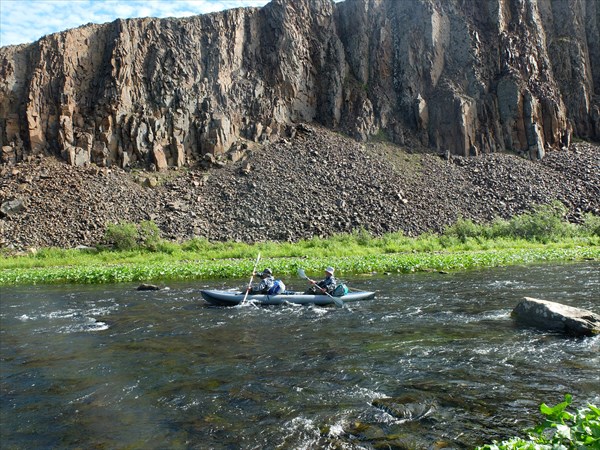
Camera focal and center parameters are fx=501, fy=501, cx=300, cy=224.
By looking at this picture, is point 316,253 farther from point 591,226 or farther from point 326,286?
point 591,226

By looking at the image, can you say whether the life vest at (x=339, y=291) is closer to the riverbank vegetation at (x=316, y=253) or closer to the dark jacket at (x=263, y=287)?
the dark jacket at (x=263, y=287)

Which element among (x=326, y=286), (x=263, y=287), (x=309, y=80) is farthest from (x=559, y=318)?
(x=309, y=80)

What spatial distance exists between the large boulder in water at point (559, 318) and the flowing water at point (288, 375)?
14.8 inches

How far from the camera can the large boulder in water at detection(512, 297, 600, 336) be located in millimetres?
10977

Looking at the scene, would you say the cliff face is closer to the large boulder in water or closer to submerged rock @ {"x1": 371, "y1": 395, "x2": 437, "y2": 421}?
the large boulder in water

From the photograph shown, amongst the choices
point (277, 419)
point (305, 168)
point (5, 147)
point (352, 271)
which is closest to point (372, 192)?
point (305, 168)

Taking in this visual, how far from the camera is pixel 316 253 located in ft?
110

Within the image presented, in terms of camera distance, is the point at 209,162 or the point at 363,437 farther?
the point at 209,162

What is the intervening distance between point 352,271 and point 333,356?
52.5ft

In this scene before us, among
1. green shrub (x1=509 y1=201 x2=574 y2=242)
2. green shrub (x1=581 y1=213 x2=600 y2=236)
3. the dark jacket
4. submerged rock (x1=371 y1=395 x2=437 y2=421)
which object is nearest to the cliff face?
green shrub (x1=581 y1=213 x2=600 y2=236)

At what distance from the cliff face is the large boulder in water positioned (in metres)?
42.5

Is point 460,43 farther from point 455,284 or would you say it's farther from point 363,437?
point 363,437

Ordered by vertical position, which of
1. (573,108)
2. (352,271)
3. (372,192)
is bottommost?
(352,271)

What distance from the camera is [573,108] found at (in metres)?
60.5
